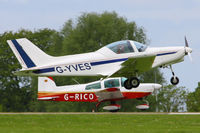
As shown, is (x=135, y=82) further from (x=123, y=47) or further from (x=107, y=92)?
(x=107, y=92)

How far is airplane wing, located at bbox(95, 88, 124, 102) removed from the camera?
113 feet

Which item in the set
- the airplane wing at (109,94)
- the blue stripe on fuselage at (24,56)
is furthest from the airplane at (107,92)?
the blue stripe on fuselage at (24,56)

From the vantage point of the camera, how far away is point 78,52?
48125mm

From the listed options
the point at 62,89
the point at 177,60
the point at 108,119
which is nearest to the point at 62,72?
the point at 108,119

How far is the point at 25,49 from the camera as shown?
78.4ft

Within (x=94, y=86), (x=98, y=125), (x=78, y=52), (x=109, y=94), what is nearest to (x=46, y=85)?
(x=94, y=86)

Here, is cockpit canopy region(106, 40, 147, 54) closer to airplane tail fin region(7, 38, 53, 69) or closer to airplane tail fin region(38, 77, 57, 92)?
airplane tail fin region(7, 38, 53, 69)

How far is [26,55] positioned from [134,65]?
5.24 m

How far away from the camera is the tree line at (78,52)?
48.2m

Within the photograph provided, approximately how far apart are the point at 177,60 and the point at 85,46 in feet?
79.9

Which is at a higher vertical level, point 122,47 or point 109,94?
point 122,47

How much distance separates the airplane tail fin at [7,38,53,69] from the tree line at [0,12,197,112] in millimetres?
22512

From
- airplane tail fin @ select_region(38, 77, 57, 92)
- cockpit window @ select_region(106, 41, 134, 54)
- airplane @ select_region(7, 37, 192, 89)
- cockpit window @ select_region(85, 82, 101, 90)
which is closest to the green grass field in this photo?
airplane @ select_region(7, 37, 192, 89)

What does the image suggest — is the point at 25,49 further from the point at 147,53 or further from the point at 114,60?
the point at 147,53
